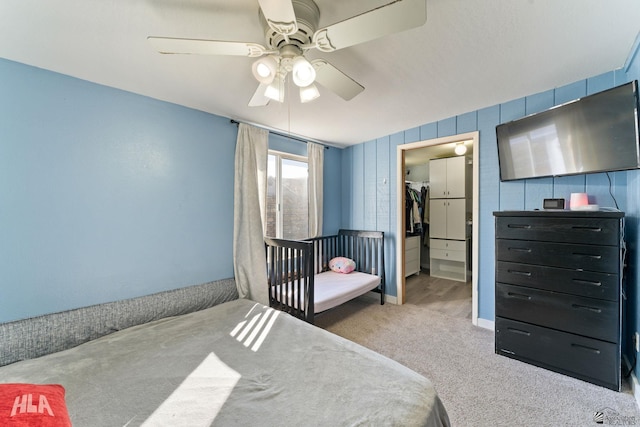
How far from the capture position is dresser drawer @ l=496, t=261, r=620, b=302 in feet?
5.70

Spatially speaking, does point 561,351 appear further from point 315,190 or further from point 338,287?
point 315,190

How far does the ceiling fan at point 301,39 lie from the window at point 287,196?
181cm

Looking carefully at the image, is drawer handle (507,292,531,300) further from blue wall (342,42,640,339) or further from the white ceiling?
the white ceiling

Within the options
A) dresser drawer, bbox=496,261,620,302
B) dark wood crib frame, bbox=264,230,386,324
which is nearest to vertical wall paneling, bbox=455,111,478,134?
dresser drawer, bbox=496,261,620,302

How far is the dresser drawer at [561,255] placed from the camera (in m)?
1.74

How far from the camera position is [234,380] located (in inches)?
49.1

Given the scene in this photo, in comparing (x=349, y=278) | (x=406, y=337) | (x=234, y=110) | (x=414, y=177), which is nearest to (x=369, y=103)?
(x=234, y=110)

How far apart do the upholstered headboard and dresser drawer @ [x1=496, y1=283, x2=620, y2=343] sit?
2.74 meters

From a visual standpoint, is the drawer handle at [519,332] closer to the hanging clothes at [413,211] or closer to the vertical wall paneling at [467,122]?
the vertical wall paneling at [467,122]

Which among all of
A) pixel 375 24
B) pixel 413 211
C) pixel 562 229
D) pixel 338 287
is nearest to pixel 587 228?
pixel 562 229

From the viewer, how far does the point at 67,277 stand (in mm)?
1800

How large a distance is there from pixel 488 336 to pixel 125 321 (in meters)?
3.31

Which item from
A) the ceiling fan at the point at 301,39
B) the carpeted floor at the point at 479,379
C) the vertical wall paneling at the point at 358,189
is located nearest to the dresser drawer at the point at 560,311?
the carpeted floor at the point at 479,379

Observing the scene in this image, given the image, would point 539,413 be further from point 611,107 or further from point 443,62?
point 443,62
